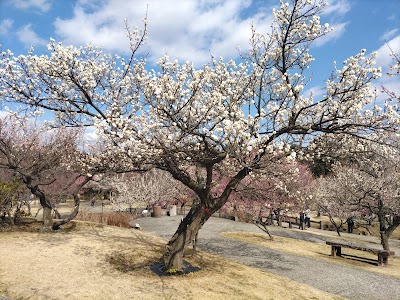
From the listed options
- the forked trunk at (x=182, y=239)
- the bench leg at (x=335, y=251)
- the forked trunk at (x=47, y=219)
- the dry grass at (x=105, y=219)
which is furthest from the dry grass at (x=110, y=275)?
the bench leg at (x=335, y=251)

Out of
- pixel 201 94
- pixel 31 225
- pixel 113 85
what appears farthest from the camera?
pixel 31 225

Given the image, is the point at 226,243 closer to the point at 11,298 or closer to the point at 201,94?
the point at 201,94

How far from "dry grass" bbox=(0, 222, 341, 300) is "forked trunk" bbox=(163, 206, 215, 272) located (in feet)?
1.84

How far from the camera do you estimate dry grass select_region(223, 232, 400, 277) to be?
13.5 m

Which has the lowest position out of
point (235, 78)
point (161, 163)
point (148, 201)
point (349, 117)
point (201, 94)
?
point (148, 201)

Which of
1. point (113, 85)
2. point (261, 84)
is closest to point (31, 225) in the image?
point (113, 85)

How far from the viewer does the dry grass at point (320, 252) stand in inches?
531

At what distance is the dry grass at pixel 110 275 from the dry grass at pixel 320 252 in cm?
512

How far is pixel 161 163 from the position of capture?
9.25 meters

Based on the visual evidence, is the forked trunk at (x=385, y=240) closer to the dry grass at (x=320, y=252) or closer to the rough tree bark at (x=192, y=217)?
the dry grass at (x=320, y=252)

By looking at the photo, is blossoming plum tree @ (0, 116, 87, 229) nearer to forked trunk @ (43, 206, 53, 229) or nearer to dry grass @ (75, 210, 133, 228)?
forked trunk @ (43, 206, 53, 229)

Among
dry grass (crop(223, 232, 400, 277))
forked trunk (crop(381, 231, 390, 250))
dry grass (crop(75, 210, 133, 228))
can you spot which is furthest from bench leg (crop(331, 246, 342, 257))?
dry grass (crop(75, 210, 133, 228))

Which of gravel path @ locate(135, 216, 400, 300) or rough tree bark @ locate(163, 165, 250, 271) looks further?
gravel path @ locate(135, 216, 400, 300)

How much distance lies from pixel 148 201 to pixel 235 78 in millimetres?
20747
